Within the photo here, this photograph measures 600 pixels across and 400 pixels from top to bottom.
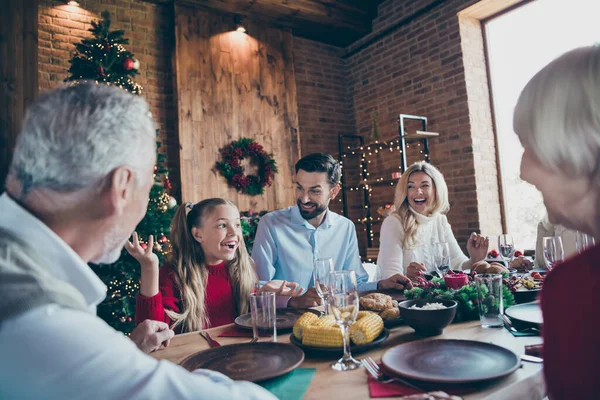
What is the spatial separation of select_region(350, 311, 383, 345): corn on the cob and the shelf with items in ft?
12.3

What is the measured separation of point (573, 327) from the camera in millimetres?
665

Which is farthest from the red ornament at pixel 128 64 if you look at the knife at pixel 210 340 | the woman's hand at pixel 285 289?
the knife at pixel 210 340

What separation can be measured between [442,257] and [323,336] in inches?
39.5

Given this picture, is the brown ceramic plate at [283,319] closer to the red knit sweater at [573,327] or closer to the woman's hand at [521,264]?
the red knit sweater at [573,327]

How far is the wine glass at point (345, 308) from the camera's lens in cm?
A: 101

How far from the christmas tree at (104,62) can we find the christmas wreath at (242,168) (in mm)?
1402

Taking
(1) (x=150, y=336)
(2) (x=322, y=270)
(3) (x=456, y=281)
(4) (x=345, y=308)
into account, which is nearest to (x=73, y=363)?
(4) (x=345, y=308)

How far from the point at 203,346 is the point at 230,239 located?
0.75 m

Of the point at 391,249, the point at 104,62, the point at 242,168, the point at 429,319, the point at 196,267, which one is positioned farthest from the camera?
the point at 242,168

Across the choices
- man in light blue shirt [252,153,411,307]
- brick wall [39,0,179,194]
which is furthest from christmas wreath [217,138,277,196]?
man in light blue shirt [252,153,411,307]

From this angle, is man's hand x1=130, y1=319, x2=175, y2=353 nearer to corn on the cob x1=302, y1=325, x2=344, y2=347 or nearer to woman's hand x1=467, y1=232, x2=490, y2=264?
corn on the cob x1=302, y1=325, x2=344, y2=347

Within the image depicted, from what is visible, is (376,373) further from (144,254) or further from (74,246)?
(144,254)

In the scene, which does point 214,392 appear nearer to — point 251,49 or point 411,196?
point 411,196

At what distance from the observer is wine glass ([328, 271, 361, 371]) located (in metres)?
1.01
